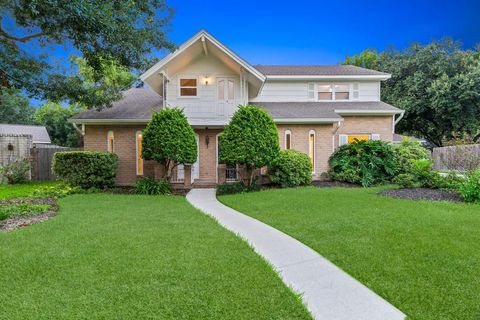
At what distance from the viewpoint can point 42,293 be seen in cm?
338

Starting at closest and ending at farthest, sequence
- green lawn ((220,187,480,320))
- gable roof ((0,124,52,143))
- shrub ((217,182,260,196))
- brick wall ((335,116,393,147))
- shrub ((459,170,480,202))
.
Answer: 1. green lawn ((220,187,480,320))
2. shrub ((459,170,480,202))
3. shrub ((217,182,260,196))
4. brick wall ((335,116,393,147))
5. gable roof ((0,124,52,143))

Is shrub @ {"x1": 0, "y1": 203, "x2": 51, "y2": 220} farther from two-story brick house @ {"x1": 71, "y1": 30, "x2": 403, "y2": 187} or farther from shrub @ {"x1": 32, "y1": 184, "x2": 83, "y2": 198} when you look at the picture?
two-story brick house @ {"x1": 71, "y1": 30, "x2": 403, "y2": 187}

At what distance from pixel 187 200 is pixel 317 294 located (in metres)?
7.47

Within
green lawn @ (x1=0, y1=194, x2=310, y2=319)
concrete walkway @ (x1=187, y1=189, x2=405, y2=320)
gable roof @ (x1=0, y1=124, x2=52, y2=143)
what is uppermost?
gable roof @ (x1=0, y1=124, x2=52, y2=143)

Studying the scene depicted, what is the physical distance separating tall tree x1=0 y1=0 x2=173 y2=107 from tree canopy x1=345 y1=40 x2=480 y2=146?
67.2 ft

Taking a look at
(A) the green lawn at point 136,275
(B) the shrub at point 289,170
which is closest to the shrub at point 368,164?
(B) the shrub at point 289,170

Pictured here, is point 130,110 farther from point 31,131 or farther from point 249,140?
point 31,131

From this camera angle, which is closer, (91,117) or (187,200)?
(187,200)

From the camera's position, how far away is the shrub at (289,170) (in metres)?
12.7

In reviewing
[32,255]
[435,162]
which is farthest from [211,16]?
[32,255]

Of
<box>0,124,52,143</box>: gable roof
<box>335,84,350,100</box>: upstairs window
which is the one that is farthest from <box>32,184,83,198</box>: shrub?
<box>0,124,52,143</box>: gable roof

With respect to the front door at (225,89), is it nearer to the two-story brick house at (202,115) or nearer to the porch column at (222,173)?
the two-story brick house at (202,115)

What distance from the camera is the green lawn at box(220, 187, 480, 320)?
10.9 ft

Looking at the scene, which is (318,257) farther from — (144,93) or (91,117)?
(144,93)
